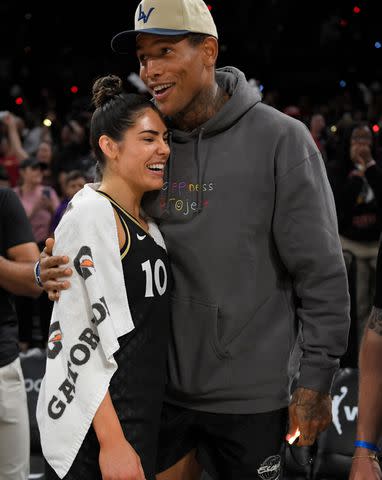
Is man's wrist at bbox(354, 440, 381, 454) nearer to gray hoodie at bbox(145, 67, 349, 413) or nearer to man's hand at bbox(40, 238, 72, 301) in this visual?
gray hoodie at bbox(145, 67, 349, 413)

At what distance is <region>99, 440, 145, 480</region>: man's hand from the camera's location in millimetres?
2734

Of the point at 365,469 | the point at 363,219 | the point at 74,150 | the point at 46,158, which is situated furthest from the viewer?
the point at 74,150

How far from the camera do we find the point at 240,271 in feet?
9.89

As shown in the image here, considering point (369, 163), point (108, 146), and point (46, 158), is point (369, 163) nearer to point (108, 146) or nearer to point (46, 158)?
point (46, 158)

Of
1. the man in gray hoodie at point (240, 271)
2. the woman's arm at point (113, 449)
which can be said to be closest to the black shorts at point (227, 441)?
the man in gray hoodie at point (240, 271)

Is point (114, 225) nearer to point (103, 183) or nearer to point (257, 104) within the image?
point (103, 183)

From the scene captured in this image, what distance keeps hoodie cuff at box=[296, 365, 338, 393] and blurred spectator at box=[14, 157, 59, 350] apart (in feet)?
15.3

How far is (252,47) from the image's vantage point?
16.2 meters

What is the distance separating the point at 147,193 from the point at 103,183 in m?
0.18

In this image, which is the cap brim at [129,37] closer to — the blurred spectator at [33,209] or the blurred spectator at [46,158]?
the blurred spectator at [33,209]

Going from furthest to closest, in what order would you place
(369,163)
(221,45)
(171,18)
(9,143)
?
(221,45) → (9,143) → (369,163) → (171,18)

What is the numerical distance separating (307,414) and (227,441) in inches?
11.4

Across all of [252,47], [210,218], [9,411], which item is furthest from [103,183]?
[252,47]

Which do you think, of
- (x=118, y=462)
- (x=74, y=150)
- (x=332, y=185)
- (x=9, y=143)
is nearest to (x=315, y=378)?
(x=118, y=462)
